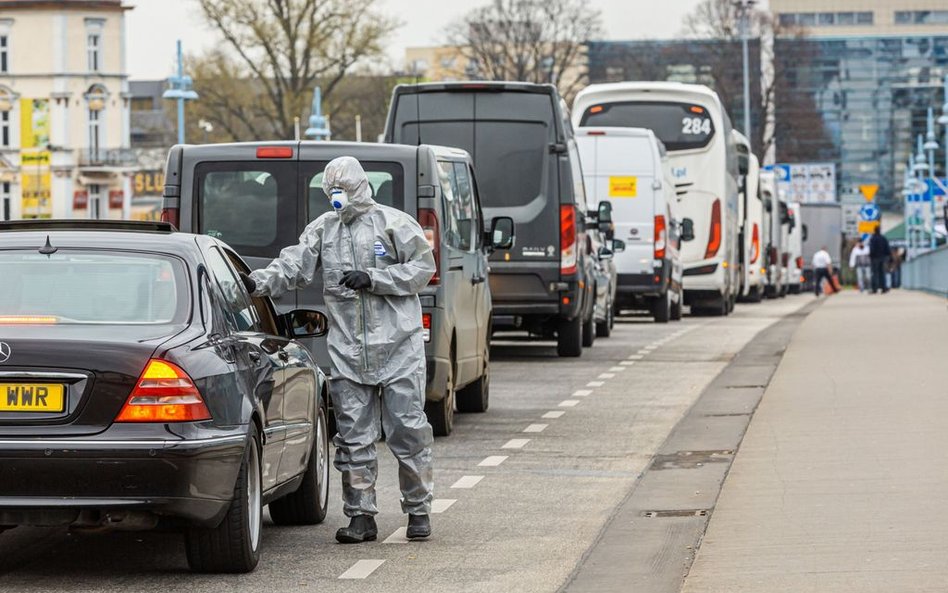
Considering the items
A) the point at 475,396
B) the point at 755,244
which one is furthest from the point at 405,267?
the point at 755,244

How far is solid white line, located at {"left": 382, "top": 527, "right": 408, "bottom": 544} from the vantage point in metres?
9.27

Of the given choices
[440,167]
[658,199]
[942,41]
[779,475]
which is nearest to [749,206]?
[658,199]

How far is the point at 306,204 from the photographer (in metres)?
13.9

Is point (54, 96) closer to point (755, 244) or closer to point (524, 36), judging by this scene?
point (524, 36)

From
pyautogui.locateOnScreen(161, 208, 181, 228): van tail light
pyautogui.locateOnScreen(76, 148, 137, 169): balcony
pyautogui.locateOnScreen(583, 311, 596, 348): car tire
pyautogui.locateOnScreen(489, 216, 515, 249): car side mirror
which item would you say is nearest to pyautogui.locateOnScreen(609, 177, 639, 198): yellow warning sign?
pyautogui.locateOnScreen(583, 311, 596, 348): car tire

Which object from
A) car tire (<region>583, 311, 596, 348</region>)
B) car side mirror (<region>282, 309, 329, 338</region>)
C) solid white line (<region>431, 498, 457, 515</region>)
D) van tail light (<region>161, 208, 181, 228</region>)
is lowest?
car tire (<region>583, 311, 596, 348</region>)

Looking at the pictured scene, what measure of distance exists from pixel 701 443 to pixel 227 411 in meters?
6.24

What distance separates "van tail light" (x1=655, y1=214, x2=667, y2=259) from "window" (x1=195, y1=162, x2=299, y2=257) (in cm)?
1806

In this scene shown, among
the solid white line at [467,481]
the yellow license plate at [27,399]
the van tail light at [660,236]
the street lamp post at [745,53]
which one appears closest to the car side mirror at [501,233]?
the solid white line at [467,481]

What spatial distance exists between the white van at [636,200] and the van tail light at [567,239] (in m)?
7.83

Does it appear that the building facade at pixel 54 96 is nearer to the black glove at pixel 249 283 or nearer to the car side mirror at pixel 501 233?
the car side mirror at pixel 501 233

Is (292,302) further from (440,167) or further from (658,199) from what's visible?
(658,199)

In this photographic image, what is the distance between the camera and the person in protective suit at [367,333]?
9109 mm

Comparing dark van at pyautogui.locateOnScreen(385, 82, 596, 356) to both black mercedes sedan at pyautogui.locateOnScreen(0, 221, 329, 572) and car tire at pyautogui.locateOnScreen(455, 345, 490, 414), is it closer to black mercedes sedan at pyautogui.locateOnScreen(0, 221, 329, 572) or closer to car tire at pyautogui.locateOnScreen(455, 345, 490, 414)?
car tire at pyautogui.locateOnScreen(455, 345, 490, 414)
